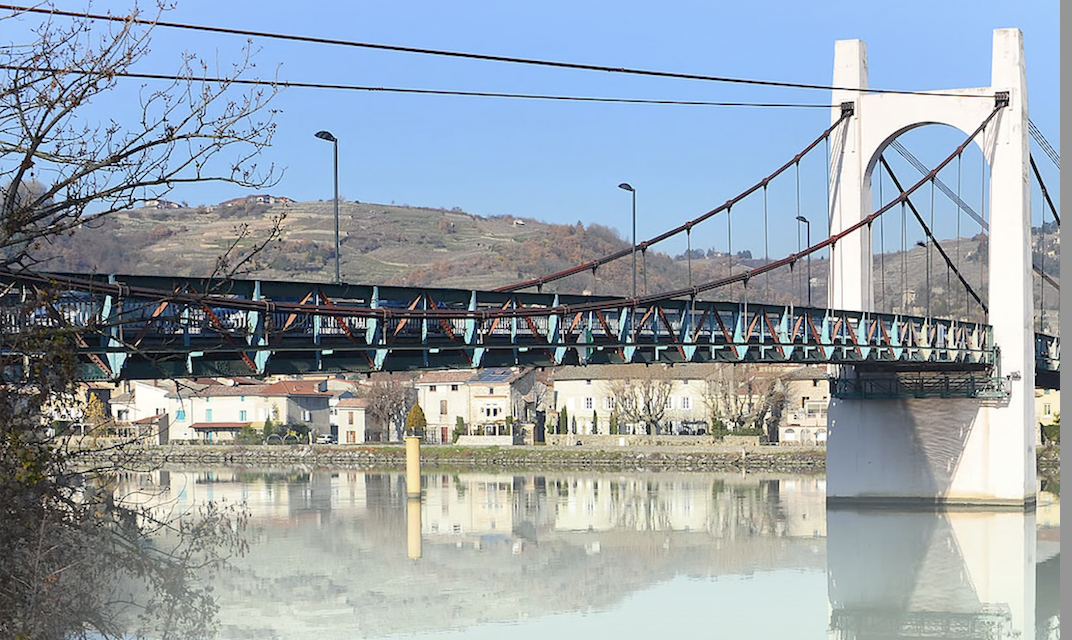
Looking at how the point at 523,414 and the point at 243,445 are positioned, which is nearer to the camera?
the point at 243,445

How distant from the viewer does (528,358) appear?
1237 inches

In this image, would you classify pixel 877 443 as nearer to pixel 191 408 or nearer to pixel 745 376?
pixel 745 376

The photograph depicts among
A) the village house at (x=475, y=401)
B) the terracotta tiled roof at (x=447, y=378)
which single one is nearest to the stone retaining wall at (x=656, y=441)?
the village house at (x=475, y=401)

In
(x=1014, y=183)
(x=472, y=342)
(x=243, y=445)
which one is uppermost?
(x=1014, y=183)

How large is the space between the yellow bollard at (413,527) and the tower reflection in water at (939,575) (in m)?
10.5

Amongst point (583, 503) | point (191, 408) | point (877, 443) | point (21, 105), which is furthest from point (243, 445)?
point (21, 105)

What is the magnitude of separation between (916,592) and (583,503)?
891 inches

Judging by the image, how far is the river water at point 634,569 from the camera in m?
27.4

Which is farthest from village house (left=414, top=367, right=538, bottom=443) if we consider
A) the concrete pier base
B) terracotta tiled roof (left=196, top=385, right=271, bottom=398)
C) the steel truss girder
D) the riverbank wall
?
the steel truss girder

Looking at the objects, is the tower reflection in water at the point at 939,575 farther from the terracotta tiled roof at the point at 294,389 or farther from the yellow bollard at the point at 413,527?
the terracotta tiled roof at the point at 294,389

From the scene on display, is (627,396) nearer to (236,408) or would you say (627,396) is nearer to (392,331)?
(236,408)

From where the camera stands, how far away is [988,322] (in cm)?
4600

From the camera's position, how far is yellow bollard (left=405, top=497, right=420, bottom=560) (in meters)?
38.7

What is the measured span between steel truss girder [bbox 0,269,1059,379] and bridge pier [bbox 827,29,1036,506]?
9.15ft
